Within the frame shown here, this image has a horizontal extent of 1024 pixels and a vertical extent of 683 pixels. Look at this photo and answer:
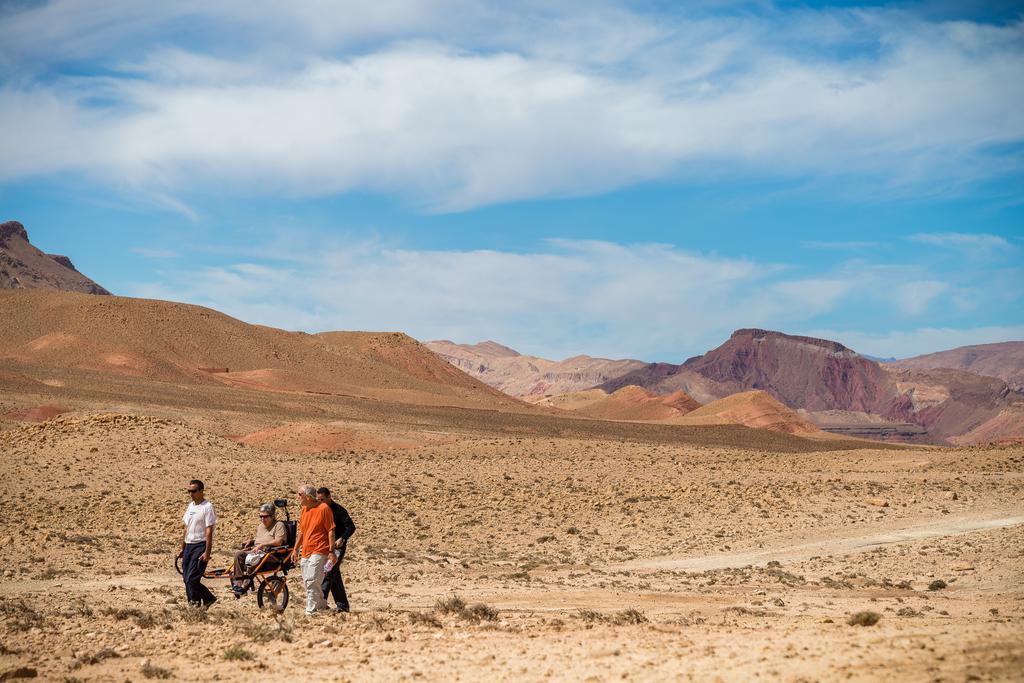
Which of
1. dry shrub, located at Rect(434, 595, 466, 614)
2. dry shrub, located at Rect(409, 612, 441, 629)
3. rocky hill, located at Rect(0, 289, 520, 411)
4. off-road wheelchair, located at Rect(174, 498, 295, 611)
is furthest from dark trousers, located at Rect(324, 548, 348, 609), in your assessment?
rocky hill, located at Rect(0, 289, 520, 411)

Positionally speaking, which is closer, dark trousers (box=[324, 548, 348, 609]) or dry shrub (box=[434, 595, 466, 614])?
dark trousers (box=[324, 548, 348, 609])

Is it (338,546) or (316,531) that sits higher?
(316,531)

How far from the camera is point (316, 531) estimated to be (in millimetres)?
13508

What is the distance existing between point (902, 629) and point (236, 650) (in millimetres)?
7135

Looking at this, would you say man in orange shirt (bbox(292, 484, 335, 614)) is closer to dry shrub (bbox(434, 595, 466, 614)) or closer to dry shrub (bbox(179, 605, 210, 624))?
dry shrub (bbox(179, 605, 210, 624))

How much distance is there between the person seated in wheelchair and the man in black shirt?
0.76 metres

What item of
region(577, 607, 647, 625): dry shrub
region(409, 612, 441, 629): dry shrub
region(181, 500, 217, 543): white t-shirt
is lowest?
region(409, 612, 441, 629): dry shrub

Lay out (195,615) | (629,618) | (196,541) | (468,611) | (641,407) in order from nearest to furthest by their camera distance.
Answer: (629,618) < (195,615) < (468,611) < (196,541) < (641,407)

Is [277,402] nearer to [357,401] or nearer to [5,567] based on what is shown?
[357,401]

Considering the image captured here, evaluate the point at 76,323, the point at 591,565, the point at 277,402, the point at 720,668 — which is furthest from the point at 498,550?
the point at 76,323

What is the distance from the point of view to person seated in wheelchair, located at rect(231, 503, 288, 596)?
1423 centimetres

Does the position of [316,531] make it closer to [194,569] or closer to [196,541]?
[196,541]

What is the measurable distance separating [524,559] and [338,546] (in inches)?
415

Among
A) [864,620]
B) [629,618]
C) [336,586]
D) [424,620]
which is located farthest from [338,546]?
[864,620]
